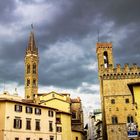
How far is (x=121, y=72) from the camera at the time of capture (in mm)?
59188

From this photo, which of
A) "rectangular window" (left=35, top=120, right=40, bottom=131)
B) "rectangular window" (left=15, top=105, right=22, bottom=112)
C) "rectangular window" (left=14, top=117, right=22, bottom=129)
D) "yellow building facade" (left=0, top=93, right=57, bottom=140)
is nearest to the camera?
"yellow building facade" (left=0, top=93, right=57, bottom=140)

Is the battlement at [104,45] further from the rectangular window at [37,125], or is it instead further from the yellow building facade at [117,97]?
the rectangular window at [37,125]

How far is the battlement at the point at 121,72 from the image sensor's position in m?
59.1

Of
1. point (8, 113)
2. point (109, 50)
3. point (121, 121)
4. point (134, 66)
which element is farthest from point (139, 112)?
point (109, 50)

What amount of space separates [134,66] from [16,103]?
2800cm

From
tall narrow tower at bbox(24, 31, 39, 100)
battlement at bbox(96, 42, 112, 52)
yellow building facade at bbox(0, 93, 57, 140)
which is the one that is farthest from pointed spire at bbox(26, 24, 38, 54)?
yellow building facade at bbox(0, 93, 57, 140)

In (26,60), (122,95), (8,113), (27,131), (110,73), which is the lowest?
(27,131)

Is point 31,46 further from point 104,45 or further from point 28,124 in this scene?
point 28,124

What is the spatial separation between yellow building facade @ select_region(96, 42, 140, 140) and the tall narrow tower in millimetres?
57461

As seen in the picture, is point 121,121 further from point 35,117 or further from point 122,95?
point 35,117

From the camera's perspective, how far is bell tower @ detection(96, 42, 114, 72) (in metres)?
62.6

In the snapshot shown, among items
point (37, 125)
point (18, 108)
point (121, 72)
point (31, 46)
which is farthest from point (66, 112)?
point (31, 46)

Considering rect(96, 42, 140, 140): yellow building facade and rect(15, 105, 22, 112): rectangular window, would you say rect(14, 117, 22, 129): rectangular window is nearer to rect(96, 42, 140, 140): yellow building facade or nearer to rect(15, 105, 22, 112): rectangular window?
rect(15, 105, 22, 112): rectangular window

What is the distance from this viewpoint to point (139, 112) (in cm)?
2844
